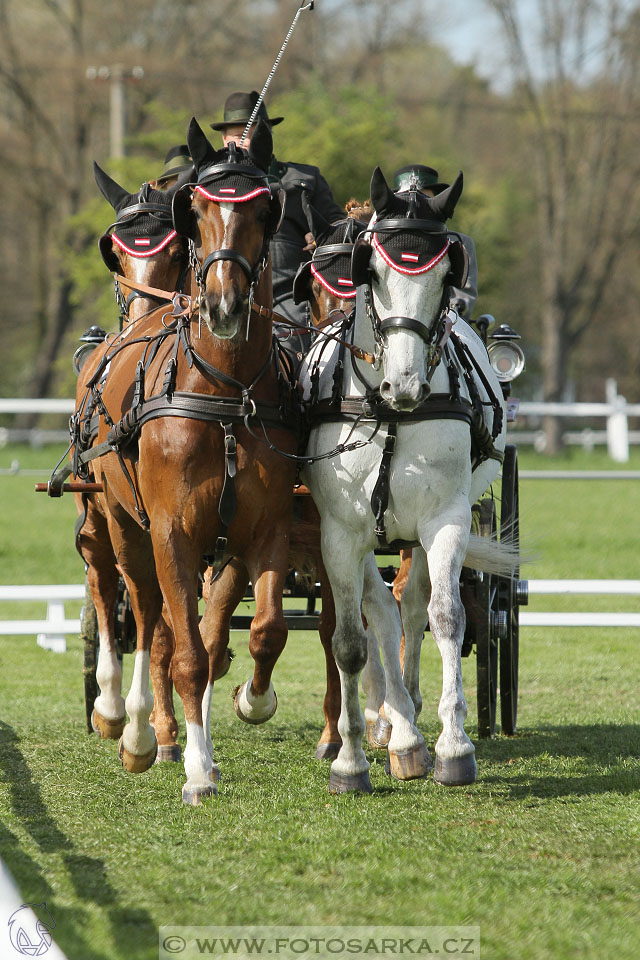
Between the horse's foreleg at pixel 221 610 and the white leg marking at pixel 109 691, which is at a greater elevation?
the horse's foreleg at pixel 221 610

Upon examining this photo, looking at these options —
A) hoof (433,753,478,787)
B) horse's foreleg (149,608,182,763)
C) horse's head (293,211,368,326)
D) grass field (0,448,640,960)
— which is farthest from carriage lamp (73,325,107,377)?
hoof (433,753,478,787)

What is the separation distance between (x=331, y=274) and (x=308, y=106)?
25.6 meters

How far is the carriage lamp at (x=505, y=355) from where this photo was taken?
6.42m

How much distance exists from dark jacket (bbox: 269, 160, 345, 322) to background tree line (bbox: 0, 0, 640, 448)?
23149 mm

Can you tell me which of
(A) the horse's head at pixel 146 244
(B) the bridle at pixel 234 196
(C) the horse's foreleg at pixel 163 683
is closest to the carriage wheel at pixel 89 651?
(C) the horse's foreleg at pixel 163 683

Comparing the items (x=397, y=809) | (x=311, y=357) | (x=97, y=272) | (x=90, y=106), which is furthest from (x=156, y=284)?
(x=90, y=106)

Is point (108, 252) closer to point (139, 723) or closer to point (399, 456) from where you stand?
point (399, 456)

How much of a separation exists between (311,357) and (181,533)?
124 cm

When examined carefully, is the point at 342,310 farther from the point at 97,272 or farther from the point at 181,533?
the point at 97,272

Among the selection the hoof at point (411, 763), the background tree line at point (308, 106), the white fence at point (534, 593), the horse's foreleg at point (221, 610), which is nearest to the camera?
the hoof at point (411, 763)

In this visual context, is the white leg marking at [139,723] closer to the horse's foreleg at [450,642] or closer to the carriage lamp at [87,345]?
the horse's foreleg at [450,642]

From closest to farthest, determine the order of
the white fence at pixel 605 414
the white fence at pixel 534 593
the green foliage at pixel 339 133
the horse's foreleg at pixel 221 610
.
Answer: the horse's foreleg at pixel 221 610 < the white fence at pixel 534 593 < the white fence at pixel 605 414 < the green foliage at pixel 339 133

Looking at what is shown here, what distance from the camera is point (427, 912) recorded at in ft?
11.1

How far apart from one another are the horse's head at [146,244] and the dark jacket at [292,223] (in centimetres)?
94
